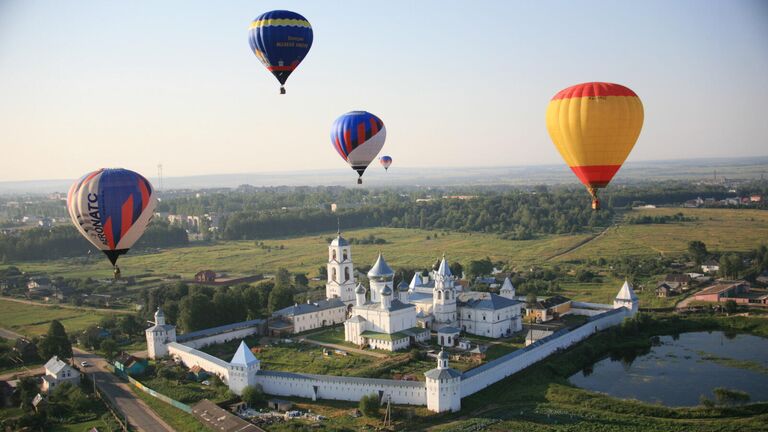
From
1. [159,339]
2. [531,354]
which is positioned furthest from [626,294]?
[159,339]

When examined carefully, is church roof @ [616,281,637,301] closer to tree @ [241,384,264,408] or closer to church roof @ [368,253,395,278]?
church roof @ [368,253,395,278]

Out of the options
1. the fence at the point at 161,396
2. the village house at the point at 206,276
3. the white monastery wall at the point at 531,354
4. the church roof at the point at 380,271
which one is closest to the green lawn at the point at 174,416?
the fence at the point at 161,396

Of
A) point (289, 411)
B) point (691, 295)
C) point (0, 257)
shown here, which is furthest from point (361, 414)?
point (0, 257)

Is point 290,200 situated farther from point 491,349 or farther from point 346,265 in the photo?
point 491,349

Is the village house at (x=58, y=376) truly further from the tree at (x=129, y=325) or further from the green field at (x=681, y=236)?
the green field at (x=681, y=236)

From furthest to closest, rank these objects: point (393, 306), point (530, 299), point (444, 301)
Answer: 1. point (530, 299)
2. point (444, 301)
3. point (393, 306)

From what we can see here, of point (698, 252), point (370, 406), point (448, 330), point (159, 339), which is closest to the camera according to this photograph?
point (370, 406)

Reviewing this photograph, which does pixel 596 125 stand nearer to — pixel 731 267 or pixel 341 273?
pixel 341 273
